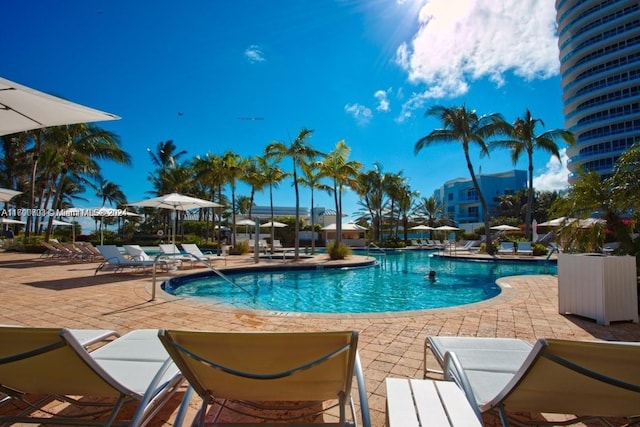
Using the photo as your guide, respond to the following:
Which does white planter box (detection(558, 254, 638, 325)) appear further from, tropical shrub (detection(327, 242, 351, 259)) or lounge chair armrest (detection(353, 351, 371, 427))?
tropical shrub (detection(327, 242, 351, 259))

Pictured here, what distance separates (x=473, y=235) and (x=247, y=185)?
23201 mm

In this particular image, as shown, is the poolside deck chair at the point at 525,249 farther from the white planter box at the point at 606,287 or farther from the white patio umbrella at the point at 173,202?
the white patio umbrella at the point at 173,202

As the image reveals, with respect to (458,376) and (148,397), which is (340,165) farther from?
(148,397)

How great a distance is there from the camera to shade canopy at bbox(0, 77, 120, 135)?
312cm

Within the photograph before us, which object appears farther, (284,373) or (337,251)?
(337,251)

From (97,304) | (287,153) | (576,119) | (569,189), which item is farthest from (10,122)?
(576,119)

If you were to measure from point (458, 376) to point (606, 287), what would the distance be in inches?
145

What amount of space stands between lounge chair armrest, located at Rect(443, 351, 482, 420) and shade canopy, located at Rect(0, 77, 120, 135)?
408 cm

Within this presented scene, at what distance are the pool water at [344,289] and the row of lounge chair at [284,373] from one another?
4885mm

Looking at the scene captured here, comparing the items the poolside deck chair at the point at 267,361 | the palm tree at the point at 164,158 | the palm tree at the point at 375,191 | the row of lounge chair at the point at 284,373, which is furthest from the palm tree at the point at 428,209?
the poolside deck chair at the point at 267,361

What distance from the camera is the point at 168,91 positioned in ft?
57.1

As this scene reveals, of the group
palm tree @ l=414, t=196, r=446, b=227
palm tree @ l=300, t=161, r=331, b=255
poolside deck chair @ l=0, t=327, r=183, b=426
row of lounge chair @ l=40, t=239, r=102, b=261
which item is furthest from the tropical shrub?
palm tree @ l=414, t=196, r=446, b=227

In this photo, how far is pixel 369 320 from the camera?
4.20 metres

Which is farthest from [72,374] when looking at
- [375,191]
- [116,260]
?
[375,191]
